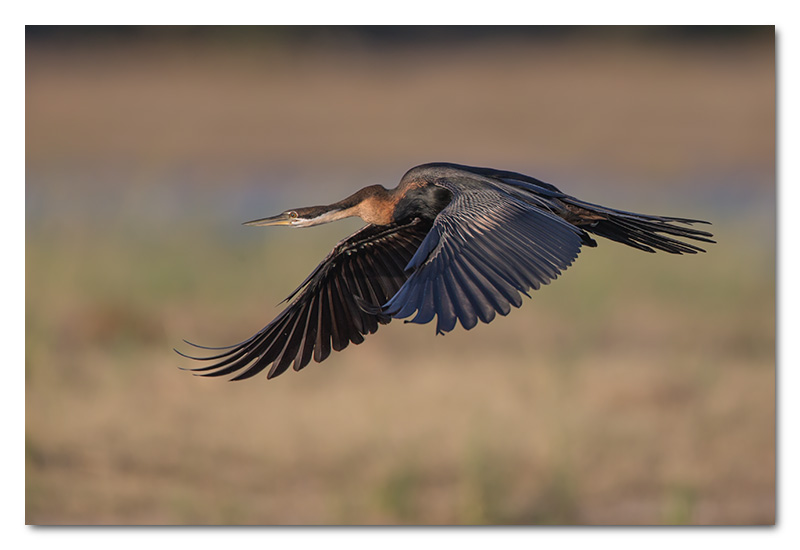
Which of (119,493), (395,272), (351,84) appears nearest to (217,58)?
(351,84)

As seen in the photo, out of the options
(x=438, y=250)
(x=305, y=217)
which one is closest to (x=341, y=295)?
(x=305, y=217)

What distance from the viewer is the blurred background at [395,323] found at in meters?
5.95

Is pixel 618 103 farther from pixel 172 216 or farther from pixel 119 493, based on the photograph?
pixel 119 493

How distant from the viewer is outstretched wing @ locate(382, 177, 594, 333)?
7.30ft

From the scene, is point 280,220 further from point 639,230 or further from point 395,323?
point 395,323

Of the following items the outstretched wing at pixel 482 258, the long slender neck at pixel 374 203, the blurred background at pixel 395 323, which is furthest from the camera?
the blurred background at pixel 395 323

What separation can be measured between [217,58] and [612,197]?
212cm

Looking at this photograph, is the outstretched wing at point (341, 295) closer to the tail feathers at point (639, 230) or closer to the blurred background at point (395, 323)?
the tail feathers at point (639, 230)

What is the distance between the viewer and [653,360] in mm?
6922

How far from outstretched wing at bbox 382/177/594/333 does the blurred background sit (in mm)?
3232

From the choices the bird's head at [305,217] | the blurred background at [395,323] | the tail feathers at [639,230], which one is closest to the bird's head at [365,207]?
the bird's head at [305,217]

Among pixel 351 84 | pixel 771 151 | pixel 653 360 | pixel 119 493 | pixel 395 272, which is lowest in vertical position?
pixel 119 493

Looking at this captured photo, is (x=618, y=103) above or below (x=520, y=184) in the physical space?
above

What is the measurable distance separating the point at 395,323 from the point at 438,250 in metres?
4.59
